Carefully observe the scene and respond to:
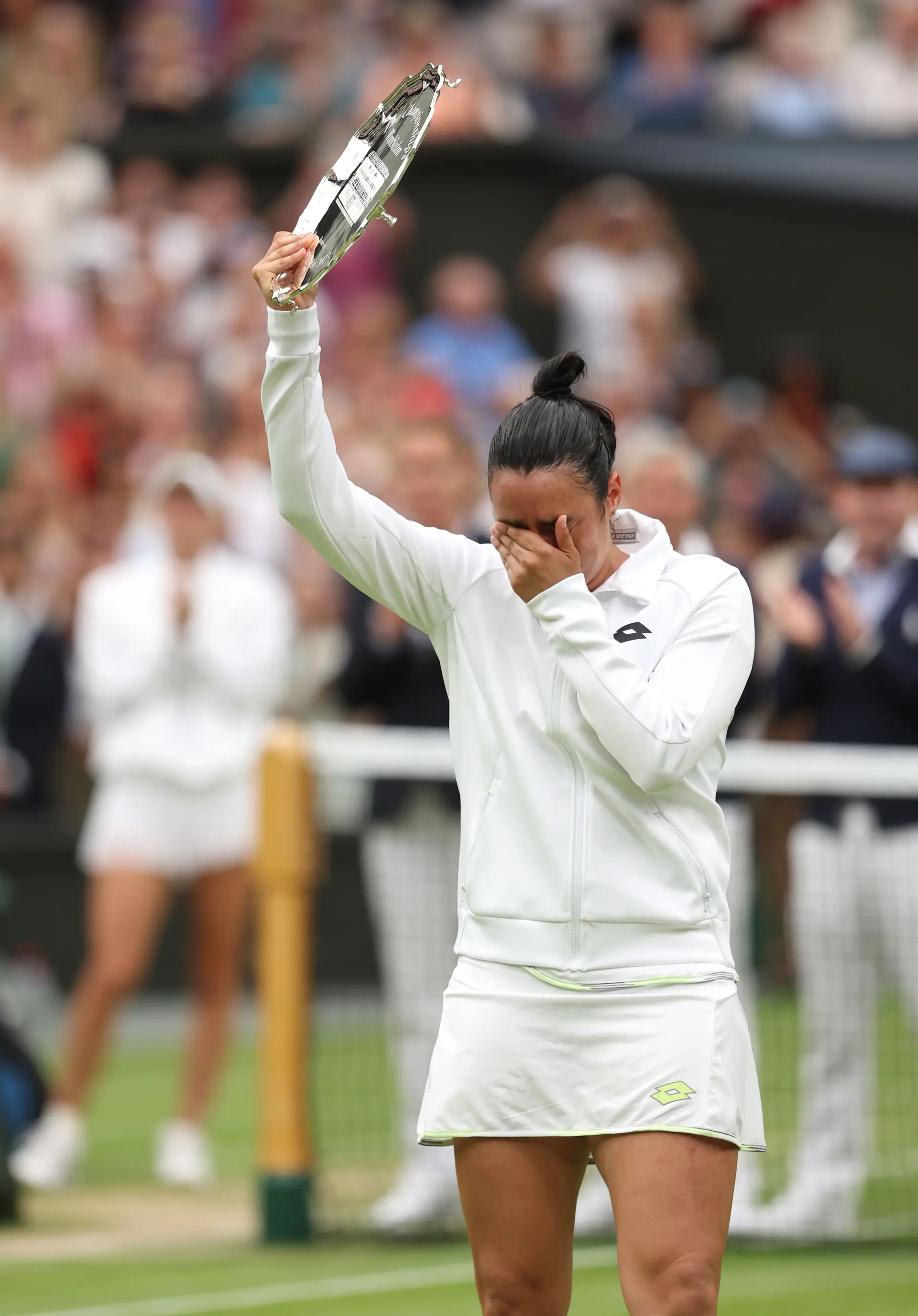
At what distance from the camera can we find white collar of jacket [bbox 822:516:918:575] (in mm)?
7020

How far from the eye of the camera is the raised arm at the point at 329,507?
11.9 ft

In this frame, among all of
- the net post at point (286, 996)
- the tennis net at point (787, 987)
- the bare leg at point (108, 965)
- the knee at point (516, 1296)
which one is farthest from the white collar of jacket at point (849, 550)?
the knee at point (516, 1296)

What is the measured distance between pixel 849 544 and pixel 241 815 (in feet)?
7.84

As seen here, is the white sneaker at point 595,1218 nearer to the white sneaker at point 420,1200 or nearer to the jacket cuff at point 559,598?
the white sneaker at point 420,1200

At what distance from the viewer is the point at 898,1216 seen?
269 inches

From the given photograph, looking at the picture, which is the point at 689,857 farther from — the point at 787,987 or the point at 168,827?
the point at 168,827

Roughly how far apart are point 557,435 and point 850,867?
3.50 m

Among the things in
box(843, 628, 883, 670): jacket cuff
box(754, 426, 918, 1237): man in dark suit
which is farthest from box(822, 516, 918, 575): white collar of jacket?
box(843, 628, 883, 670): jacket cuff

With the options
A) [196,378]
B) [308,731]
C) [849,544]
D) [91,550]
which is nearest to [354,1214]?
[308,731]

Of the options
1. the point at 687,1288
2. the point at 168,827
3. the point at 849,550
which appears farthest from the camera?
the point at 168,827

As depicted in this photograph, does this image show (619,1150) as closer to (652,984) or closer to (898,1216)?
(652,984)

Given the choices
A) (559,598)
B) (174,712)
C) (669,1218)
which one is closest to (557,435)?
(559,598)

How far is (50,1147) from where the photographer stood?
786 cm

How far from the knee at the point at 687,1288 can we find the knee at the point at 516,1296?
224 mm
